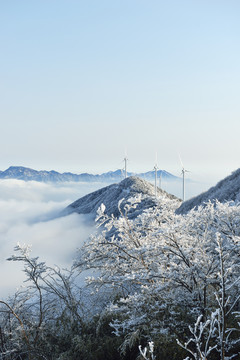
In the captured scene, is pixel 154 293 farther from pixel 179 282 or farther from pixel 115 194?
pixel 115 194

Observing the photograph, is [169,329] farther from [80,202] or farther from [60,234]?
[80,202]

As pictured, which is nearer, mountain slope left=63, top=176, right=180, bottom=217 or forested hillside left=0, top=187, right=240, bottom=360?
forested hillside left=0, top=187, right=240, bottom=360

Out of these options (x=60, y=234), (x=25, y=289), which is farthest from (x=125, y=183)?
(x=25, y=289)

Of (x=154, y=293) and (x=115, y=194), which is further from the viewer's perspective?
(x=115, y=194)

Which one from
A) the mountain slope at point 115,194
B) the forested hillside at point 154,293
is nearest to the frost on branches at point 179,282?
the forested hillside at point 154,293

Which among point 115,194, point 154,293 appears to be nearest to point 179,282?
point 154,293

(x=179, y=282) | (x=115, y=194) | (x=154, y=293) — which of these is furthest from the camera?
(x=115, y=194)

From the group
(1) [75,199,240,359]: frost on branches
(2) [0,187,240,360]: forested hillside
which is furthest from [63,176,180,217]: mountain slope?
(1) [75,199,240,359]: frost on branches

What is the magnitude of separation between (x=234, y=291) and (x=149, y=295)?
5.28ft

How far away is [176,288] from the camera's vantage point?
6.41 m

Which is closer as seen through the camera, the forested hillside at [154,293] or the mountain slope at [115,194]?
the forested hillside at [154,293]

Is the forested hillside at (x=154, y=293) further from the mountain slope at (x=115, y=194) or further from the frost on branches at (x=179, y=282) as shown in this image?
the mountain slope at (x=115, y=194)

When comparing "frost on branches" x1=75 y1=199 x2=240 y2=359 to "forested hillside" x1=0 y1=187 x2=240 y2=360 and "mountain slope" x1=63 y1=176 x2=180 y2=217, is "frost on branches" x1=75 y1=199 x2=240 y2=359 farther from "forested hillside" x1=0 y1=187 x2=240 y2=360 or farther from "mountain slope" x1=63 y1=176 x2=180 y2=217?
"mountain slope" x1=63 y1=176 x2=180 y2=217

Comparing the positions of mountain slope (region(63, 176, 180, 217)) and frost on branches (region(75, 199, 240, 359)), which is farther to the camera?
mountain slope (region(63, 176, 180, 217))
